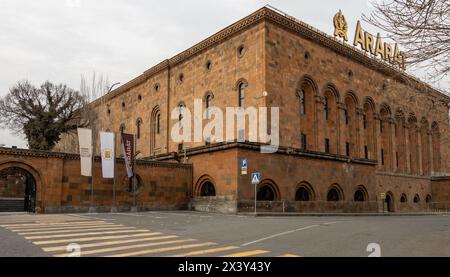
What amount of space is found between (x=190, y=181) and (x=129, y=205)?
5035 millimetres

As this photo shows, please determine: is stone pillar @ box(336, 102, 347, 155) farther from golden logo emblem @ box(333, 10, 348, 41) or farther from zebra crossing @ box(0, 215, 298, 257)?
zebra crossing @ box(0, 215, 298, 257)

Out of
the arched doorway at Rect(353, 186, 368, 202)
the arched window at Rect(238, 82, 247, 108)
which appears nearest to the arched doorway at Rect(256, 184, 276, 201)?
the arched window at Rect(238, 82, 247, 108)

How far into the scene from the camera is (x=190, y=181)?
3061 cm

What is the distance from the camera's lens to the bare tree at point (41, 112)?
44469 mm

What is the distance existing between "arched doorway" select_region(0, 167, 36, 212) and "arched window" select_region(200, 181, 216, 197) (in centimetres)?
1115

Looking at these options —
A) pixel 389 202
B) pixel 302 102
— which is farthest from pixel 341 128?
pixel 389 202

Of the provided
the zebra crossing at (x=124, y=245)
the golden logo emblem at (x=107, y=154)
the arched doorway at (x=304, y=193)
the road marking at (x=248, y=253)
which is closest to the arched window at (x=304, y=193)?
the arched doorway at (x=304, y=193)

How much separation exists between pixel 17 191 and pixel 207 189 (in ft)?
76.4

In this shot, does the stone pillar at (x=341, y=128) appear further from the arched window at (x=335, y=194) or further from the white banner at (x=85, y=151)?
the white banner at (x=85, y=151)

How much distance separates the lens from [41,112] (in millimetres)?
44844

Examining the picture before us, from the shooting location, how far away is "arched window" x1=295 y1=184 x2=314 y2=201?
29969 mm

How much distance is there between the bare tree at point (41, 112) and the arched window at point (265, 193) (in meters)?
24.4
